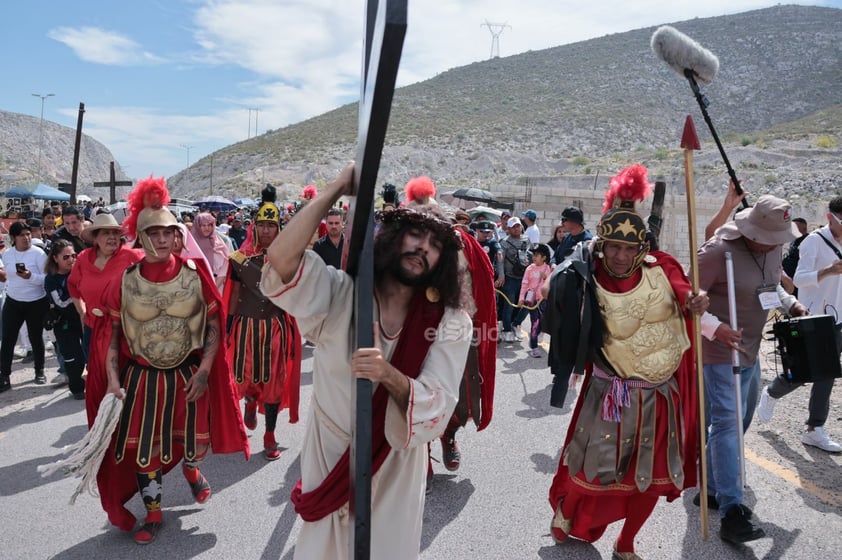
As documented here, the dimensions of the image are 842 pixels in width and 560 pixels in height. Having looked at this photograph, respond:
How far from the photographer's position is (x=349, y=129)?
218 ft

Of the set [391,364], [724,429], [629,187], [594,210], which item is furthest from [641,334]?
[594,210]

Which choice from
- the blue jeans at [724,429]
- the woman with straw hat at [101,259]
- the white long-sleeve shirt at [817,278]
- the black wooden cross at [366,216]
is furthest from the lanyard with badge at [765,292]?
the woman with straw hat at [101,259]

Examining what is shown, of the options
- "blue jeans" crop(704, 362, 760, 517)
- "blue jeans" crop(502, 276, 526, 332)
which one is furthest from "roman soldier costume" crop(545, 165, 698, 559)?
"blue jeans" crop(502, 276, 526, 332)

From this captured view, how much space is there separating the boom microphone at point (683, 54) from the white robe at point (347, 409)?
2406mm

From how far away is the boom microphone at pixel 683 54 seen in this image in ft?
12.5

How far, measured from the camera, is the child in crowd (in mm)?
9578

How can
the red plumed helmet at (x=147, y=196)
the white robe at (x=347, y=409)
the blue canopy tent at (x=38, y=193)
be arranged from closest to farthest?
the white robe at (x=347, y=409) < the red plumed helmet at (x=147, y=196) < the blue canopy tent at (x=38, y=193)

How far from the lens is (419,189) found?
388 centimetres

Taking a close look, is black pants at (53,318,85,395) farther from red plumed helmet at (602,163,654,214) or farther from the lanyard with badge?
the lanyard with badge

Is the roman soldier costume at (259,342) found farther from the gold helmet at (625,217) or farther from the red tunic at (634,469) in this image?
the gold helmet at (625,217)

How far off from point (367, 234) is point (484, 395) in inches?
114

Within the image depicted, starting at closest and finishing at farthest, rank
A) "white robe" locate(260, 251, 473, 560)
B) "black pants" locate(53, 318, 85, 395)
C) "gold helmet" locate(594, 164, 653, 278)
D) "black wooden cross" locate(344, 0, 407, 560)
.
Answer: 1. "black wooden cross" locate(344, 0, 407, 560)
2. "white robe" locate(260, 251, 473, 560)
3. "gold helmet" locate(594, 164, 653, 278)
4. "black pants" locate(53, 318, 85, 395)

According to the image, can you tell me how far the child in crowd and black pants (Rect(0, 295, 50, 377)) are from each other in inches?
248

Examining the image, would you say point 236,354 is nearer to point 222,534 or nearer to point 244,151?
point 222,534
